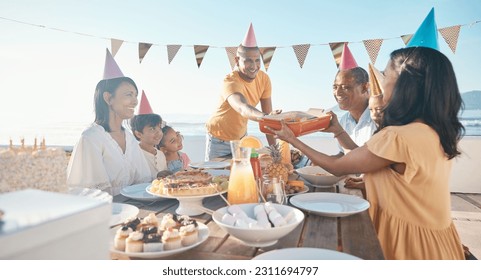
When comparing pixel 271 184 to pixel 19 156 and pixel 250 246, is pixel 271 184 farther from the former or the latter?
pixel 19 156

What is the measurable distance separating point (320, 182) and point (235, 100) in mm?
1157

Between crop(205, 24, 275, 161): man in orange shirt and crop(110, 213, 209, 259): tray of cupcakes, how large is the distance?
170 centimetres

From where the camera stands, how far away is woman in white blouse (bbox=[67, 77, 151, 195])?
1.48m

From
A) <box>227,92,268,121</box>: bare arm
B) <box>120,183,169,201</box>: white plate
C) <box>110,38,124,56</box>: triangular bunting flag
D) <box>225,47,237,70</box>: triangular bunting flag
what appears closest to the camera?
<box>120,183,169,201</box>: white plate

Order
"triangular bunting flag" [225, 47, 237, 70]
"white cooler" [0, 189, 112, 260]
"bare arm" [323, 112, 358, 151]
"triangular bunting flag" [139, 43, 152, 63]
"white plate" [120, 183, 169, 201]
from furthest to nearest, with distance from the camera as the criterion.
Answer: "triangular bunting flag" [225, 47, 237, 70]
"triangular bunting flag" [139, 43, 152, 63]
"bare arm" [323, 112, 358, 151]
"white plate" [120, 183, 169, 201]
"white cooler" [0, 189, 112, 260]

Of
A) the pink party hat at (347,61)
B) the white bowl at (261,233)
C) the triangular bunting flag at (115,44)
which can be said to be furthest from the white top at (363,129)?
the triangular bunting flag at (115,44)

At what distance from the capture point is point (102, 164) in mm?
1544

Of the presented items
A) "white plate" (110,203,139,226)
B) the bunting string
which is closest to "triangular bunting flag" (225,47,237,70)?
the bunting string

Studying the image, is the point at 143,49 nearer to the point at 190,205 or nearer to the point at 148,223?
the point at 190,205

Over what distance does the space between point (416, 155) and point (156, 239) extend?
2.84ft

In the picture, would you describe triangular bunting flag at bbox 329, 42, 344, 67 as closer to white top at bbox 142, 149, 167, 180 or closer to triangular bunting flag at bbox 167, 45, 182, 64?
triangular bunting flag at bbox 167, 45, 182, 64

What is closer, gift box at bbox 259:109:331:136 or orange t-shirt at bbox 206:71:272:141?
gift box at bbox 259:109:331:136

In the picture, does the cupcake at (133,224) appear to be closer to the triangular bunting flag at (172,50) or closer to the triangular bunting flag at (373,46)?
the triangular bunting flag at (172,50)

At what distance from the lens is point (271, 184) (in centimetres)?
101
